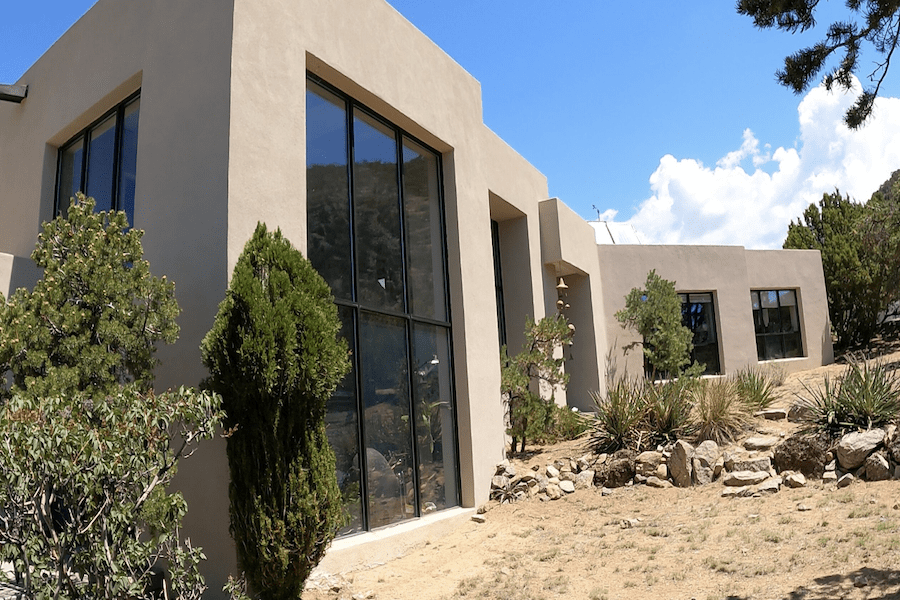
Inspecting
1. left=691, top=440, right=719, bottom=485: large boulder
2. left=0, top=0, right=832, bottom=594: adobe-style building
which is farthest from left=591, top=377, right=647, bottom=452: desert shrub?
left=0, top=0, right=832, bottom=594: adobe-style building

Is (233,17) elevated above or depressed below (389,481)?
above

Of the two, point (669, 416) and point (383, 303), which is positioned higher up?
point (383, 303)

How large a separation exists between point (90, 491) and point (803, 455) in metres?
8.45

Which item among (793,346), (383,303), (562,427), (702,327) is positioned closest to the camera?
(383,303)

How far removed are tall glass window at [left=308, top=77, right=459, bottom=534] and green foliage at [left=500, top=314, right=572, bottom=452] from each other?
2204mm

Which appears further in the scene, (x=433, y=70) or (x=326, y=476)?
(x=433, y=70)

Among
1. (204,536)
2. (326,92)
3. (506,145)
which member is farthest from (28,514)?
(506,145)

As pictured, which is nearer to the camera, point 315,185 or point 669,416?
point 315,185

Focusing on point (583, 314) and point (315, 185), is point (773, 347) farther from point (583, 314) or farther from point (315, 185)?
point (315, 185)

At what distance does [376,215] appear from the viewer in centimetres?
864

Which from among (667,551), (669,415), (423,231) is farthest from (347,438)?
(669,415)

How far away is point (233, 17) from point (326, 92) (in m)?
1.56

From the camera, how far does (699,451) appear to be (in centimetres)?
975

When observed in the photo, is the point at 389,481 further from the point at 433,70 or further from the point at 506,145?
the point at 506,145
